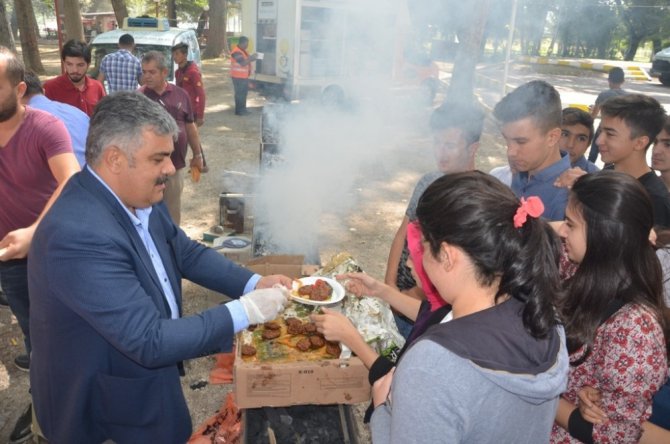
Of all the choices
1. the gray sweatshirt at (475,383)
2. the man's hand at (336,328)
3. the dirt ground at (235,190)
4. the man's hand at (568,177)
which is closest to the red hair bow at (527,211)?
the gray sweatshirt at (475,383)

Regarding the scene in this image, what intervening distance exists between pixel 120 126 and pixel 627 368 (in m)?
2.17

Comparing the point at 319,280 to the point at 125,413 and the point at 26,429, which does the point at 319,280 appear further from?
the point at 26,429

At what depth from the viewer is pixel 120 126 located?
1.91 meters

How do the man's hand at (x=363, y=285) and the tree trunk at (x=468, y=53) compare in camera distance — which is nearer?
the man's hand at (x=363, y=285)

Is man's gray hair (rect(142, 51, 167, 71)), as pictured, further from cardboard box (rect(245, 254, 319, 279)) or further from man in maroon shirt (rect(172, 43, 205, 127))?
cardboard box (rect(245, 254, 319, 279))

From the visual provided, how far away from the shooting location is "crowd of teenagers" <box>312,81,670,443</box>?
49.1 inches

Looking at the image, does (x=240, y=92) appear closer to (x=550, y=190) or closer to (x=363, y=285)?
(x=363, y=285)

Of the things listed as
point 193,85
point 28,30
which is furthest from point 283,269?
point 28,30

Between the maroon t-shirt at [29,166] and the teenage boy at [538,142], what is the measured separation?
287 centimetres

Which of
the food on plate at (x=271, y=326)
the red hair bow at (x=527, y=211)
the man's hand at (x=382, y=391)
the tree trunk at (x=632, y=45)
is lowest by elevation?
the food on plate at (x=271, y=326)

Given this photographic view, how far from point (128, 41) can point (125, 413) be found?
951cm

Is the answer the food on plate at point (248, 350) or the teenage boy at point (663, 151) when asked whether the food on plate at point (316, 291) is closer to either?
the food on plate at point (248, 350)

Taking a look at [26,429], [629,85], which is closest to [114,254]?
[26,429]

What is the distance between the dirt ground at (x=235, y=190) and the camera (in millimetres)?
3760
